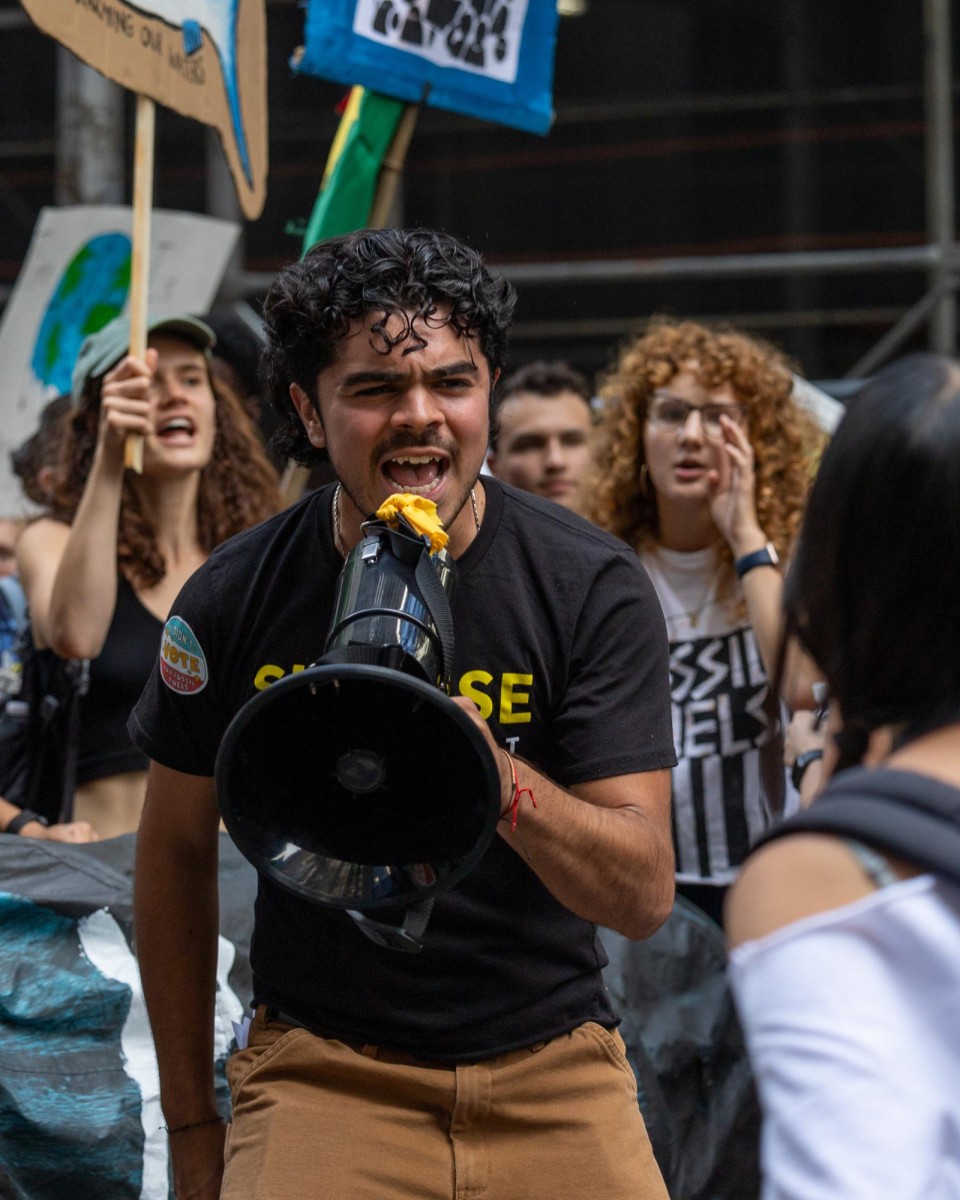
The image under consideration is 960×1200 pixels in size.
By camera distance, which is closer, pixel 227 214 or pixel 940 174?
pixel 940 174

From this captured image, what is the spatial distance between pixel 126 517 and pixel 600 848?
1855 mm

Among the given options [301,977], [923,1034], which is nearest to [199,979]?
[301,977]

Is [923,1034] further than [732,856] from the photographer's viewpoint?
No

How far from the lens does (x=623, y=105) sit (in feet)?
33.6

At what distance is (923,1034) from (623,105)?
969cm

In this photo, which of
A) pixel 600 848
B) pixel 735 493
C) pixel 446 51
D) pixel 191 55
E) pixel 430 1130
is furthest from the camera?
pixel 446 51

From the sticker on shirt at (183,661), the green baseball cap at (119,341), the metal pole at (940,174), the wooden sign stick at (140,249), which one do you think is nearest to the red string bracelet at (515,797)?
the sticker on shirt at (183,661)

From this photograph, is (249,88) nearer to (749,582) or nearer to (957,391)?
(749,582)

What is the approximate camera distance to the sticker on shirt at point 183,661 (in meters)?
2.18

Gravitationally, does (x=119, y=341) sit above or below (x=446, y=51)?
below

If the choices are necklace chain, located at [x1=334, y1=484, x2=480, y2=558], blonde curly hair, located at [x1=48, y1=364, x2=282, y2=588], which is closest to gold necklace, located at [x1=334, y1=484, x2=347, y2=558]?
necklace chain, located at [x1=334, y1=484, x2=480, y2=558]

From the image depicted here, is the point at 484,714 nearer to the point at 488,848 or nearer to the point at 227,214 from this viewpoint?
the point at 488,848

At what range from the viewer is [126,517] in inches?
139

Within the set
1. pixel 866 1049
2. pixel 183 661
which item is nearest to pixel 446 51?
pixel 183 661
